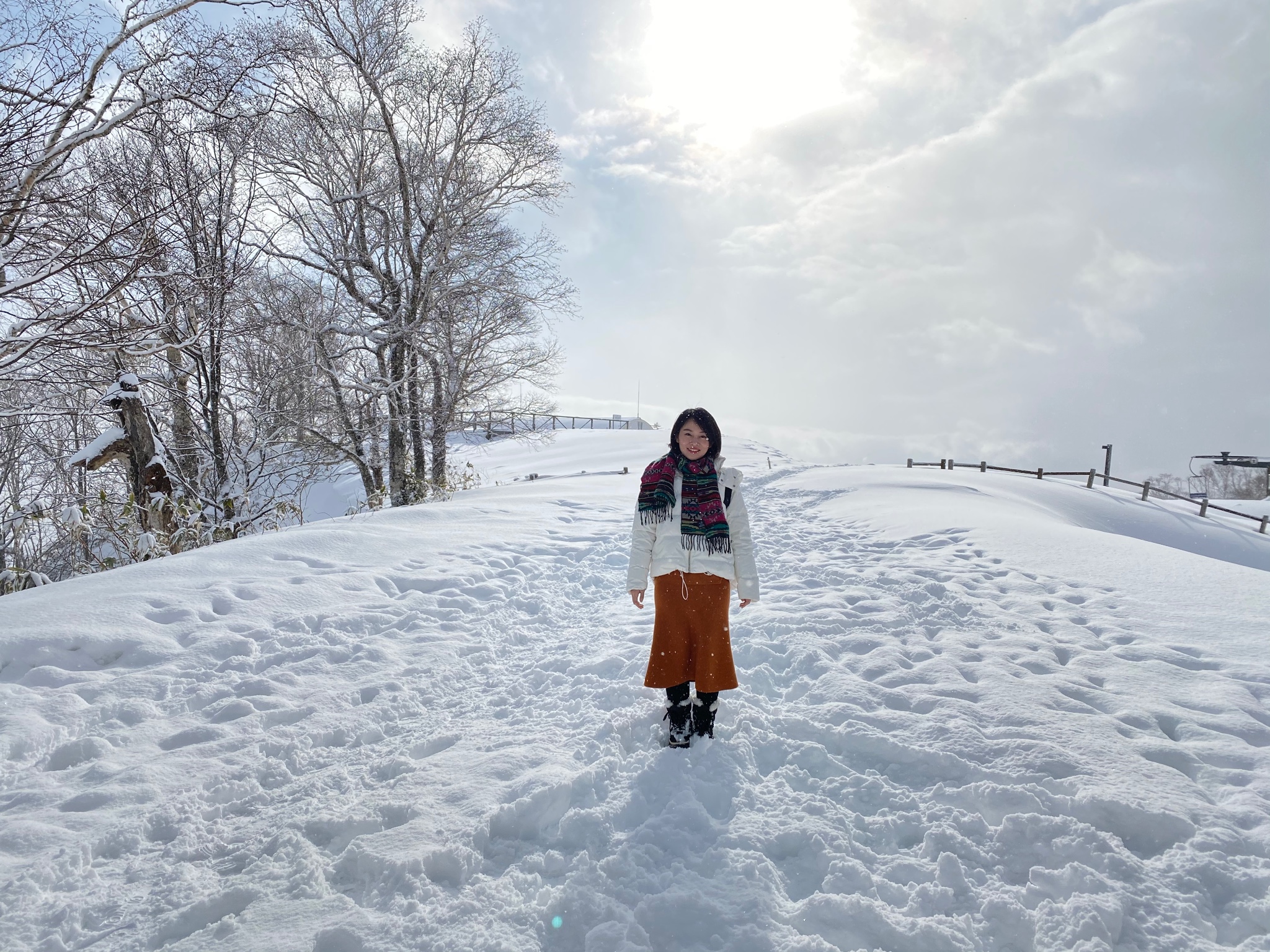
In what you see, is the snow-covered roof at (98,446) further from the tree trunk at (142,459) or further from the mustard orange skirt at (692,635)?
the mustard orange skirt at (692,635)

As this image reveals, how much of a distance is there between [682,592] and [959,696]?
1985mm

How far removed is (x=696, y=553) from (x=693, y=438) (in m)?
0.67

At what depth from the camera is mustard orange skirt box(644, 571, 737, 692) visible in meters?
3.44

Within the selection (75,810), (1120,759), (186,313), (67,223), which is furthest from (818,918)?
(186,313)

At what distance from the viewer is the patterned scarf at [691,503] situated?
345 cm

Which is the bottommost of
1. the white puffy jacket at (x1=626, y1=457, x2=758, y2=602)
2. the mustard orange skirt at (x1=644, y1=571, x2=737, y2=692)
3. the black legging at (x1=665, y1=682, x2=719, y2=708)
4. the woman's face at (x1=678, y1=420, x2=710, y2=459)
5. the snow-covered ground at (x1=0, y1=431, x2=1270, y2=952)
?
the snow-covered ground at (x1=0, y1=431, x2=1270, y2=952)

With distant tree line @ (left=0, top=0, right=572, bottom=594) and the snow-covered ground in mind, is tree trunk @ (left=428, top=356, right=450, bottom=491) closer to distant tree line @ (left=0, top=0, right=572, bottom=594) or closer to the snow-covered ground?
distant tree line @ (left=0, top=0, right=572, bottom=594)

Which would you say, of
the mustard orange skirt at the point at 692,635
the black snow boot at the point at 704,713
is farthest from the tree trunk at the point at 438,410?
the black snow boot at the point at 704,713

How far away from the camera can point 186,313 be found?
23.7 feet

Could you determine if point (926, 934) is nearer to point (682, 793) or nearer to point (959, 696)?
point (682, 793)

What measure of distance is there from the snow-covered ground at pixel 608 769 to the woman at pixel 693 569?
1.15 ft

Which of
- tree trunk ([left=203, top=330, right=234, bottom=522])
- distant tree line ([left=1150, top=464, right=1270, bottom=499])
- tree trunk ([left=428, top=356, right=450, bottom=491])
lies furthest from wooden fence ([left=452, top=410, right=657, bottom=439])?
distant tree line ([left=1150, top=464, right=1270, bottom=499])

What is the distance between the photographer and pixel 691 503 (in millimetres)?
3508

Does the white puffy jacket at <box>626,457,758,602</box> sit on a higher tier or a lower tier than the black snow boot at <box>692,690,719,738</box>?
higher
